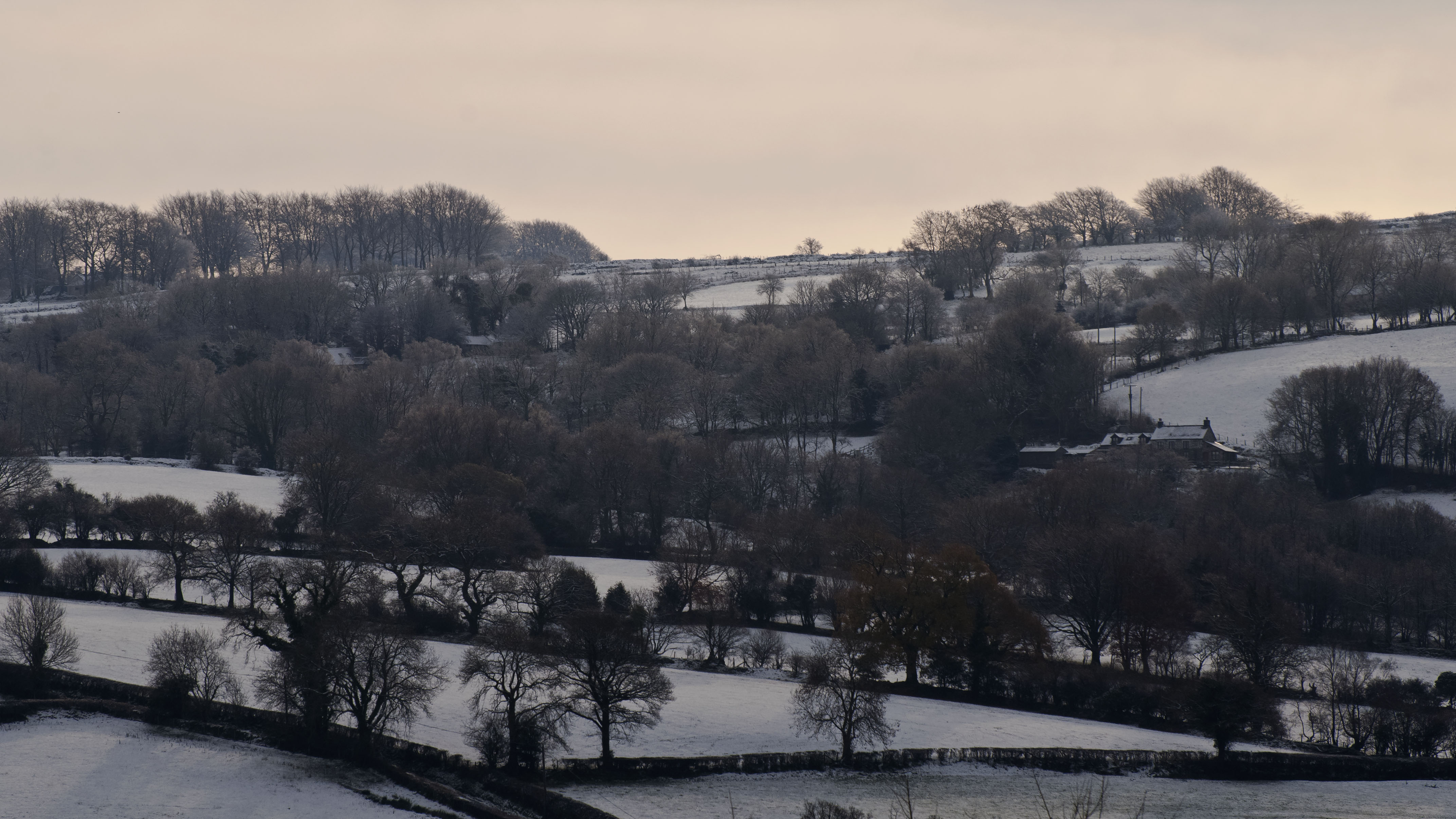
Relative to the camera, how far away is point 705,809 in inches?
1223

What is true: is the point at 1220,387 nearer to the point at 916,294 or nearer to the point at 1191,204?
the point at 916,294

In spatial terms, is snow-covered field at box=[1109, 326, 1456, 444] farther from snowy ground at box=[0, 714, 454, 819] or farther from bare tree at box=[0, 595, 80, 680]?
bare tree at box=[0, 595, 80, 680]

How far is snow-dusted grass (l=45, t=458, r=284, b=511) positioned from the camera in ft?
204

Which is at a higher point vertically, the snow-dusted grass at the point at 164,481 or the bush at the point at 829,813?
the snow-dusted grass at the point at 164,481

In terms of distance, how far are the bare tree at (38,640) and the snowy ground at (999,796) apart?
16580 mm

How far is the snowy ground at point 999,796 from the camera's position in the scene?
103ft

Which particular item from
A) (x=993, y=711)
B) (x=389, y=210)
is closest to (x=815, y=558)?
(x=993, y=711)

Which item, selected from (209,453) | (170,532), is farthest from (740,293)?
(170,532)

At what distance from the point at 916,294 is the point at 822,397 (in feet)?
80.7

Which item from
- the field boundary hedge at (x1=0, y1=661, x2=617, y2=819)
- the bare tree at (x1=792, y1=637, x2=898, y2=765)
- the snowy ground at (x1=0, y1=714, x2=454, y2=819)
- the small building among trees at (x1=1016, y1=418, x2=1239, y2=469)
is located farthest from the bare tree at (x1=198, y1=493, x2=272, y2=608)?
the small building among trees at (x1=1016, y1=418, x2=1239, y2=469)

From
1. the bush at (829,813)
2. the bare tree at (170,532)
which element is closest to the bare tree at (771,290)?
the bare tree at (170,532)

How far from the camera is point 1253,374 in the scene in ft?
282

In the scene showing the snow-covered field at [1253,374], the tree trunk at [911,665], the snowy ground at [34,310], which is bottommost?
the tree trunk at [911,665]

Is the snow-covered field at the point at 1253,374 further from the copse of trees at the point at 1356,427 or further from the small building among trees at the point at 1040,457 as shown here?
the small building among trees at the point at 1040,457
